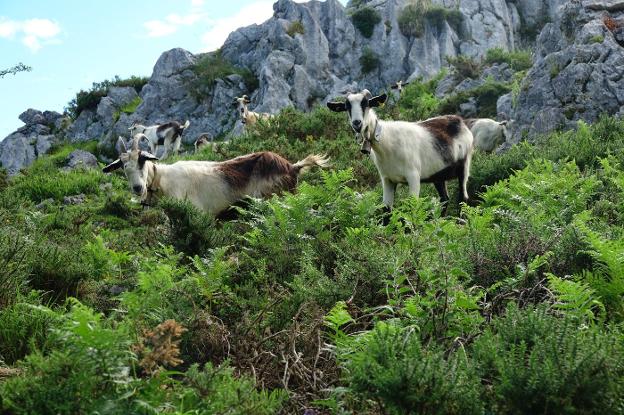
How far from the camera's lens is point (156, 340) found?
2680 mm

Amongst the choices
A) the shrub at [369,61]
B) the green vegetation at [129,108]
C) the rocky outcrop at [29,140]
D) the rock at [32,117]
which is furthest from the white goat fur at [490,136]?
the rock at [32,117]

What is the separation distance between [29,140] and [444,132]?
36.1 meters

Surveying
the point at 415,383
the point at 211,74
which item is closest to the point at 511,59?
the point at 211,74

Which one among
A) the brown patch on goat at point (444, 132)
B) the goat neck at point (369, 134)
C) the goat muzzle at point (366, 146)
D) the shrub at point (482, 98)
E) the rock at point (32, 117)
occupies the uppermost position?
the rock at point (32, 117)

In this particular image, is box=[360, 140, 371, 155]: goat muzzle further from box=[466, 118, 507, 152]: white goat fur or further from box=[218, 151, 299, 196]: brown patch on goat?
box=[466, 118, 507, 152]: white goat fur

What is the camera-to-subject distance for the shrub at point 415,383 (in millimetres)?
2359

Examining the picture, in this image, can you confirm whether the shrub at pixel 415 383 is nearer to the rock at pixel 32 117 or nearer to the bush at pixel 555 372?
the bush at pixel 555 372

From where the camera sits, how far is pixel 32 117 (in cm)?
4228

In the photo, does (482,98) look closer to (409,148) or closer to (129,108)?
(409,148)

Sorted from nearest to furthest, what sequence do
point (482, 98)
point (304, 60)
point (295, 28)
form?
point (482, 98)
point (304, 60)
point (295, 28)

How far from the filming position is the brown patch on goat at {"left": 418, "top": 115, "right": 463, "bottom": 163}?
32.2ft

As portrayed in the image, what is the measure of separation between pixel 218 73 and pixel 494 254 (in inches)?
1554

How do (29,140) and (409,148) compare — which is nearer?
(409,148)

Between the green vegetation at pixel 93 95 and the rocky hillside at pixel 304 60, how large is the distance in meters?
0.63
